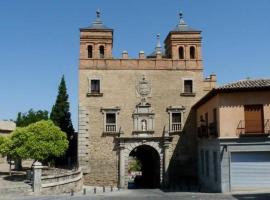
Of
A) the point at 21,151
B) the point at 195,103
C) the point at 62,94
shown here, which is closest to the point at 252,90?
the point at 195,103

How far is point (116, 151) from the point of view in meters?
31.1

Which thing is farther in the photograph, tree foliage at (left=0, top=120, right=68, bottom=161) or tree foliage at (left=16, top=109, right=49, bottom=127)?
tree foliage at (left=16, top=109, right=49, bottom=127)

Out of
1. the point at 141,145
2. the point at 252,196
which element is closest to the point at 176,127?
the point at 141,145

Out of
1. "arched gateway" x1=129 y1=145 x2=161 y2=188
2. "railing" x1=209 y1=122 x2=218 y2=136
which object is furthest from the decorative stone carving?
"railing" x1=209 y1=122 x2=218 y2=136

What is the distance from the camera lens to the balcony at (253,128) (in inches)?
891

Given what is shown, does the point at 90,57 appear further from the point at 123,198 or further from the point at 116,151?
the point at 123,198

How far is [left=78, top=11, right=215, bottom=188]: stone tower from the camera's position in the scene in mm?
30953

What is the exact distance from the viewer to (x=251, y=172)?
2275cm

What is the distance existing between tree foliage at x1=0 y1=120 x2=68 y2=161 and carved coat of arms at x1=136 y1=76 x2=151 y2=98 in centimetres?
741

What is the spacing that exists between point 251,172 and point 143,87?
12034 millimetres

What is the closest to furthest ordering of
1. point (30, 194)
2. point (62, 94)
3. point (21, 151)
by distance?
point (30, 194) → point (21, 151) → point (62, 94)

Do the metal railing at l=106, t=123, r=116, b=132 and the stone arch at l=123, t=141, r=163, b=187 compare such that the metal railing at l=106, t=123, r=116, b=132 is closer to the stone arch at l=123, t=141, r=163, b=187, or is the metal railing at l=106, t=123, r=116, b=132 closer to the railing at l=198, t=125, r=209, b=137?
the stone arch at l=123, t=141, r=163, b=187

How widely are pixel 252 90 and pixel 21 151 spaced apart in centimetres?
1808

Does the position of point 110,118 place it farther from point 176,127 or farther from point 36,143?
point 36,143
